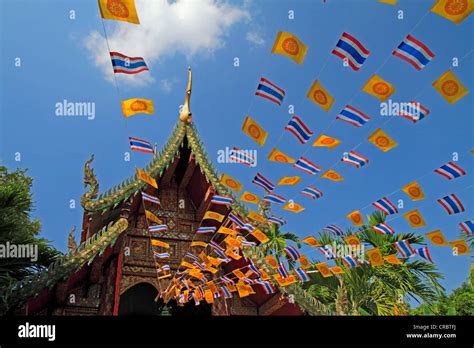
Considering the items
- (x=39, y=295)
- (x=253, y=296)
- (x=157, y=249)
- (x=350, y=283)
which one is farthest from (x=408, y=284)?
(x=39, y=295)

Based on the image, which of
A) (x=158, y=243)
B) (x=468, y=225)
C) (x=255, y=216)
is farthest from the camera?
(x=158, y=243)

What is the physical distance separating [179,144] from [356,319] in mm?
7764

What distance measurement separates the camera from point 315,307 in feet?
31.6

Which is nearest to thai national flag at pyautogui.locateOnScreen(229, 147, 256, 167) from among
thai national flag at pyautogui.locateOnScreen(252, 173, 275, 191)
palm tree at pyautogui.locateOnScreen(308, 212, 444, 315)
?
thai national flag at pyautogui.locateOnScreen(252, 173, 275, 191)

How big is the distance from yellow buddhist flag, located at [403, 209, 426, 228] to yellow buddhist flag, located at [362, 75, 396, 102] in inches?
138

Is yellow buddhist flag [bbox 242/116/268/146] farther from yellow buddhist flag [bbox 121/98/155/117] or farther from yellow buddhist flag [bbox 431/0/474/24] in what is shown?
yellow buddhist flag [bbox 431/0/474/24]

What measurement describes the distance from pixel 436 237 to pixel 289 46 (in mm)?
5678

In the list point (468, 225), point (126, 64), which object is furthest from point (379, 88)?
point (126, 64)

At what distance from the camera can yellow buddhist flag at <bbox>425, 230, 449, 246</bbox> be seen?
29.7 feet

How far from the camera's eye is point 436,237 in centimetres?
909

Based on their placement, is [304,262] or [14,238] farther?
[14,238]

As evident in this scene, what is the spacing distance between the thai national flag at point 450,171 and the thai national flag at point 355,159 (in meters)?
1.55

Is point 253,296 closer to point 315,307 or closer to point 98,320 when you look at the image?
point 315,307

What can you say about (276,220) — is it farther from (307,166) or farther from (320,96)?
(320,96)
